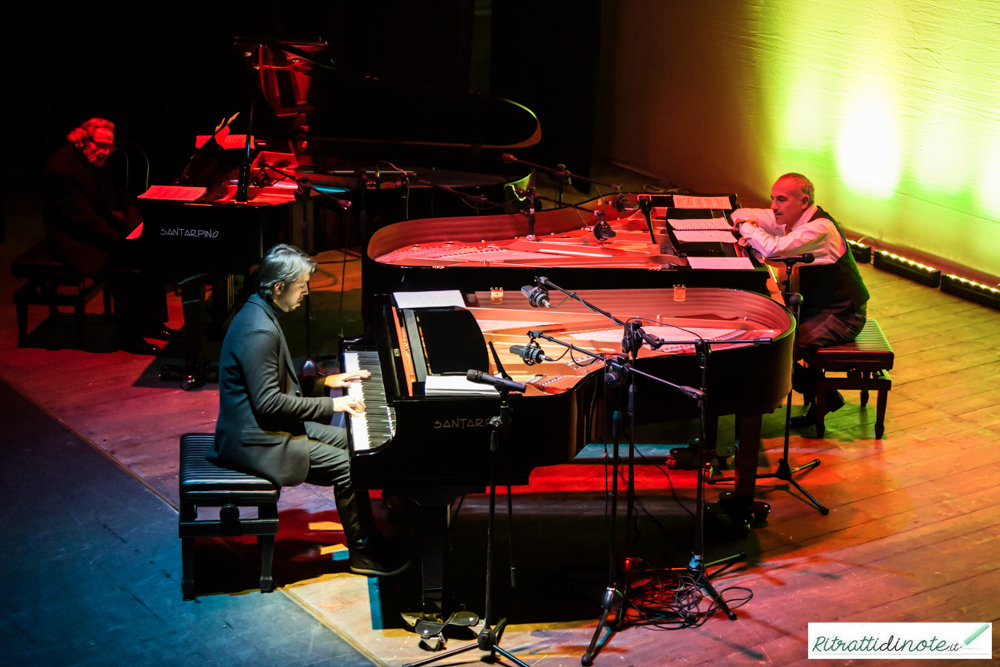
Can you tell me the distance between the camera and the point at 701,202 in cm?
646

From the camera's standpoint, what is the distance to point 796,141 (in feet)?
31.2

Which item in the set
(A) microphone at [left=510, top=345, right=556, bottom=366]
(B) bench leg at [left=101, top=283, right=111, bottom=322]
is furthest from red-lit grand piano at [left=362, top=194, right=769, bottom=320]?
(B) bench leg at [left=101, top=283, right=111, bottom=322]

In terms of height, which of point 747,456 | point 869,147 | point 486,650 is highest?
point 869,147

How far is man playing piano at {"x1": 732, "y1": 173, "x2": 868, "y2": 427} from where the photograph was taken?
5.49 meters

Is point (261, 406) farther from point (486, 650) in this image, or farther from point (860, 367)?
point (860, 367)

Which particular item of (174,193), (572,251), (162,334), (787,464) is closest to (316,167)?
(174,193)

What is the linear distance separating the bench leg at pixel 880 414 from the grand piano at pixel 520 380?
4.06ft

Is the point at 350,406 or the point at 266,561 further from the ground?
the point at 350,406

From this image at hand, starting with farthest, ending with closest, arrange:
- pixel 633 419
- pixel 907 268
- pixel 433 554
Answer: pixel 907 268, pixel 433 554, pixel 633 419

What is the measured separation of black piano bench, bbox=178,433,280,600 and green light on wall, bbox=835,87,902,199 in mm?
6277

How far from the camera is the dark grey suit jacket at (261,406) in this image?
399 centimetres

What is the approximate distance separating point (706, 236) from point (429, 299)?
1845 mm

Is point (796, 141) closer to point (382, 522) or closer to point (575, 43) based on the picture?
point (575, 43)

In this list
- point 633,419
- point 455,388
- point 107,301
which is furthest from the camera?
point 107,301
